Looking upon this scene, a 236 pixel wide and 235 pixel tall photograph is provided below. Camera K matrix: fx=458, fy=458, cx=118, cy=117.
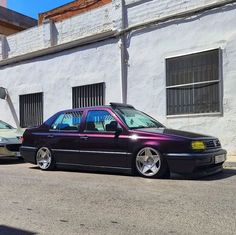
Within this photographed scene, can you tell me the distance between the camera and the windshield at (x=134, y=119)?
9.32 meters

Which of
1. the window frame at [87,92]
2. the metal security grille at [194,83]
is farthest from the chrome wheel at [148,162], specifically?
the window frame at [87,92]

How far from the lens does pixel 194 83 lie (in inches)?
498

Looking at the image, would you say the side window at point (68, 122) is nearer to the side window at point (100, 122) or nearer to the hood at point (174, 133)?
the side window at point (100, 122)

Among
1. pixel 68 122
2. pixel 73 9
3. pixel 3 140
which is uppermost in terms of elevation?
pixel 73 9

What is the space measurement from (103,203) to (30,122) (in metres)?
12.4

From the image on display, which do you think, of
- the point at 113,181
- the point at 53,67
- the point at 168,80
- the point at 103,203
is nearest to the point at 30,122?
the point at 53,67

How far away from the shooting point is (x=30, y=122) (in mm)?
18359

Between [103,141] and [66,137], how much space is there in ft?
3.57

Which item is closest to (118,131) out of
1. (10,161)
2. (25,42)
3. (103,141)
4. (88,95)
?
(103,141)

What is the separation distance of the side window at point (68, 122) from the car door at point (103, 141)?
0.27m

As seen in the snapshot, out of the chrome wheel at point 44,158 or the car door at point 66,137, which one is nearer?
the car door at point 66,137

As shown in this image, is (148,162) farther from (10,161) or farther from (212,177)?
(10,161)

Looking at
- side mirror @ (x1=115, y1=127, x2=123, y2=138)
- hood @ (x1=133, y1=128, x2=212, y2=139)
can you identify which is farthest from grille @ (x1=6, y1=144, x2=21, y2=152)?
hood @ (x1=133, y1=128, x2=212, y2=139)

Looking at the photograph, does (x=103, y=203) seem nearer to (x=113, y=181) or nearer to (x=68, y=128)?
(x=113, y=181)
